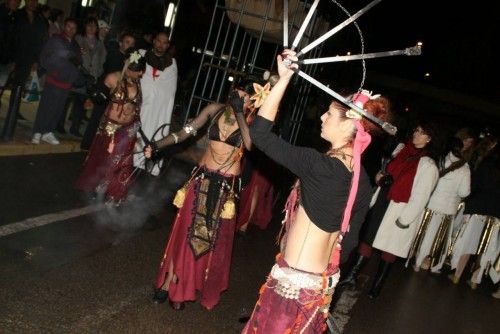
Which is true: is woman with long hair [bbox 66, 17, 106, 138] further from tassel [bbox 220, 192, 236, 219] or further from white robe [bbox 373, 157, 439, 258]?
white robe [bbox 373, 157, 439, 258]

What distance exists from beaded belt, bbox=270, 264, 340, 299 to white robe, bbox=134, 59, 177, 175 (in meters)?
4.55

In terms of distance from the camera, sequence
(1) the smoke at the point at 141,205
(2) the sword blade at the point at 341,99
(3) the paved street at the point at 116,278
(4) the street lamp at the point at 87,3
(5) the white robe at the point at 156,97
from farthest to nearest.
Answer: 1. (4) the street lamp at the point at 87,3
2. (5) the white robe at the point at 156,97
3. (1) the smoke at the point at 141,205
4. (3) the paved street at the point at 116,278
5. (2) the sword blade at the point at 341,99

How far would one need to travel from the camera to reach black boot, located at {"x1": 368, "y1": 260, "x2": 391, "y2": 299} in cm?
602

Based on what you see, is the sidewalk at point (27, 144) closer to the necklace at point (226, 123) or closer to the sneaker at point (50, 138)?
the sneaker at point (50, 138)

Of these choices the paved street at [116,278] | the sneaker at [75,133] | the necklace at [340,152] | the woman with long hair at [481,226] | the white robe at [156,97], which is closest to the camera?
the necklace at [340,152]

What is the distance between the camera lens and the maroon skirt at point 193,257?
13.6ft

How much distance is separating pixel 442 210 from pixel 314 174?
5.41 metres

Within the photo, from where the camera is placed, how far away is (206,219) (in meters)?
4.20

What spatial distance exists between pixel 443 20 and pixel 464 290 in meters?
14.1

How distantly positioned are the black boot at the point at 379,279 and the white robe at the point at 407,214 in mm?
254

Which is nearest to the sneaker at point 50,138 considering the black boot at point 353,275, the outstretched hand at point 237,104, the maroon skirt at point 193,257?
the maroon skirt at point 193,257

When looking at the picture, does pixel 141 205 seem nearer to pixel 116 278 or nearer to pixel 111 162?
pixel 111 162

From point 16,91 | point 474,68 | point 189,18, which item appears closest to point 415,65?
point 474,68

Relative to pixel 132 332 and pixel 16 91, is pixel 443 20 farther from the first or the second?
pixel 132 332
